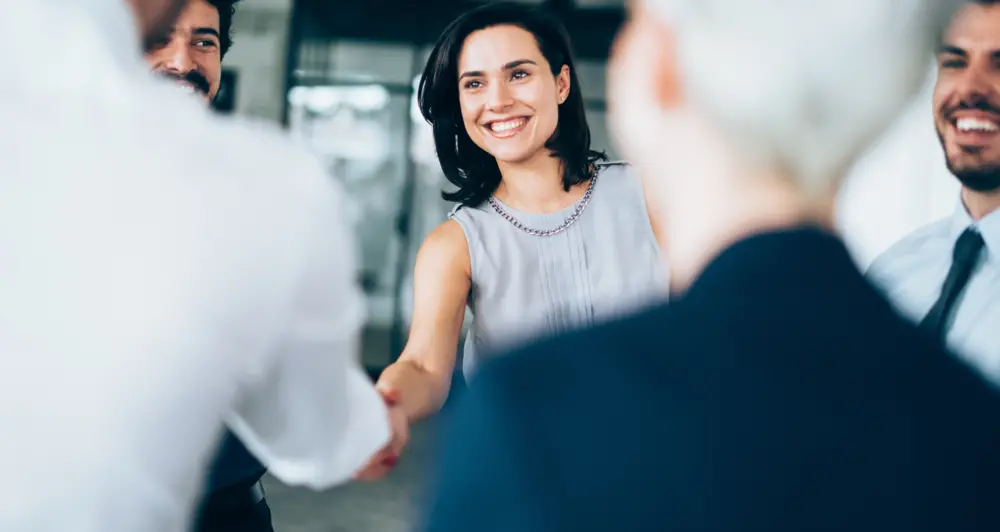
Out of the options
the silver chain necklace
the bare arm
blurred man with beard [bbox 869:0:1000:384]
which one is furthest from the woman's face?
blurred man with beard [bbox 869:0:1000:384]

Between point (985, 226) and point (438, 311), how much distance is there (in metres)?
1.07

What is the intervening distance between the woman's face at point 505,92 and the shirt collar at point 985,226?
2.80 ft

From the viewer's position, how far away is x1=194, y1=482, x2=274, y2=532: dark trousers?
1372 millimetres

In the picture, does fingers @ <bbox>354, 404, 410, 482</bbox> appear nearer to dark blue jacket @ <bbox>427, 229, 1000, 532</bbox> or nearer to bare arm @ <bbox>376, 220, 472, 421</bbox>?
bare arm @ <bbox>376, 220, 472, 421</bbox>

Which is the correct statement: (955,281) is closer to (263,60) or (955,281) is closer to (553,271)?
(553,271)

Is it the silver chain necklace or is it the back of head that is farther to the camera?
the silver chain necklace

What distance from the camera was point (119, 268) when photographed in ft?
2.17

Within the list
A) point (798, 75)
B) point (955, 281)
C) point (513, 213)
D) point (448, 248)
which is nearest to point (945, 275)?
point (955, 281)

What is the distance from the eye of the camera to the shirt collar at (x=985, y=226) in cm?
156

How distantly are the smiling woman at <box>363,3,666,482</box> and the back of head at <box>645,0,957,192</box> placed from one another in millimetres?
983

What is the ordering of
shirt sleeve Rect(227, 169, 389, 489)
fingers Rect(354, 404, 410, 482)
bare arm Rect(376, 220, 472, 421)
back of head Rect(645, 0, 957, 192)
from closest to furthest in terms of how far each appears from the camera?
back of head Rect(645, 0, 957, 192)
shirt sleeve Rect(227, 169, 389, 489)
fingers Rect(354, 404, 410, 482)
bare arm Rect(376, 220, 472, 421)

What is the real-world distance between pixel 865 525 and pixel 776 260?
0.50ft

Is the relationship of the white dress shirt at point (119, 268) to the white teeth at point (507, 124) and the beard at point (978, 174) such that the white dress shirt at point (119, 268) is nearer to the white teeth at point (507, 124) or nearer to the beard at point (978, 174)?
the white teeth at point (507, 124)

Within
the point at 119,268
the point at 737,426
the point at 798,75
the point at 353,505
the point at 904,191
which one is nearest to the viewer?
the point at 737,426
